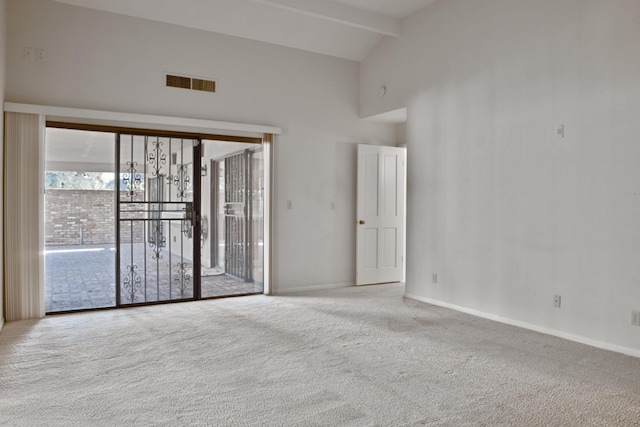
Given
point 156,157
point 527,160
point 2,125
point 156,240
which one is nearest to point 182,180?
point 156,157

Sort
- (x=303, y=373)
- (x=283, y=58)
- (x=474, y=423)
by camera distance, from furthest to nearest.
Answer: (x=283, y=58) → (x=303, y=373) → (x=474, y=423)

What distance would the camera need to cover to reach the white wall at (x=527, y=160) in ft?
12.2

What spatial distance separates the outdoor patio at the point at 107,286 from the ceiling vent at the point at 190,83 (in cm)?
205

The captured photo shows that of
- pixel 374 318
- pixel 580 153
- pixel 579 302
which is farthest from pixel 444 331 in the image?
pixel 580 153

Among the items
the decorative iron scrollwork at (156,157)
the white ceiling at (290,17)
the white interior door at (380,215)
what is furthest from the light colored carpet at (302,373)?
the white ceiling at (290,17)

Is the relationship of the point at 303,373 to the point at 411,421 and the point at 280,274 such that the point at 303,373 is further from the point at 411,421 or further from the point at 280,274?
the point at 280,274

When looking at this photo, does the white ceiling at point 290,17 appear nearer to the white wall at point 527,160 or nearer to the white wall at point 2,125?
the white wall at point 527,160

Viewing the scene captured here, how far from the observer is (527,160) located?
14.5 ft

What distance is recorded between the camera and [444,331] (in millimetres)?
4293

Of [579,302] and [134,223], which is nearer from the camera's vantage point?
[579,302]

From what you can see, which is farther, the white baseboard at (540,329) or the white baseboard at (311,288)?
the white baseboard at (311,288)

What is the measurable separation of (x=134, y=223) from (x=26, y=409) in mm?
3069

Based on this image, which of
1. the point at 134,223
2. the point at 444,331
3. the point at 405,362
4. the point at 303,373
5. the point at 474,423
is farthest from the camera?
the point at 134,223

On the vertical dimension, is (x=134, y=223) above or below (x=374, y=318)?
above
